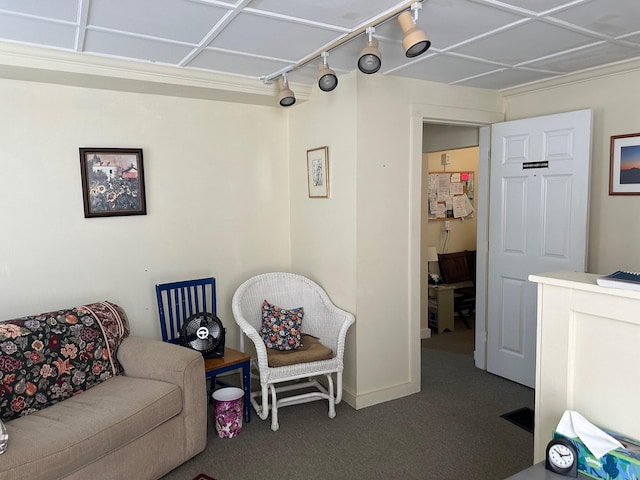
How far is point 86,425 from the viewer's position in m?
2.21

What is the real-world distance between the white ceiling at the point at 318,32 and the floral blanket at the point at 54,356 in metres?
1.59

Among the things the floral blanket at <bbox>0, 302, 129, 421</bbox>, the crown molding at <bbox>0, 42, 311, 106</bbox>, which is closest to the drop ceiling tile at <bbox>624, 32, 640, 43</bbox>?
the crown molding at <bbox>0, 42, 311, 106</bbox>

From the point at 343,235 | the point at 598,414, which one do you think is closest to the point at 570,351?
the point at 598,414

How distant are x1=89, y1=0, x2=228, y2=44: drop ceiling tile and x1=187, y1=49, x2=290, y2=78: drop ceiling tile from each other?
34cm

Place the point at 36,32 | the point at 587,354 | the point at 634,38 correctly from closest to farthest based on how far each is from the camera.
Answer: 1. the point at 587,354
2. the point at 36,32
3. the point at 634,38

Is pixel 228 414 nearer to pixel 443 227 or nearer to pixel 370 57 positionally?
pixel 370 57

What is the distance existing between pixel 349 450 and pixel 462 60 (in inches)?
101

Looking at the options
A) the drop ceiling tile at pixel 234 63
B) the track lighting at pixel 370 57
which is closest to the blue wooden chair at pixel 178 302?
the drop ceiling tile at pixel 234 63

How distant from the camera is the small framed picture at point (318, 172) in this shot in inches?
139

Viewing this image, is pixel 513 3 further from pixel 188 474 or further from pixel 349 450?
pixel 188 474

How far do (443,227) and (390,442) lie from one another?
11.2ft

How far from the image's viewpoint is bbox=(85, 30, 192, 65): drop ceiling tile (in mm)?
2531

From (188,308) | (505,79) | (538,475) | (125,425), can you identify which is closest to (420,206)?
(505,79)

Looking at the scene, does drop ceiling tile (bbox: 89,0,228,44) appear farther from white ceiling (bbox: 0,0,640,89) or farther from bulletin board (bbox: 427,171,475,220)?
bulletin board (bbox: 427,171,475,220)
